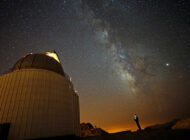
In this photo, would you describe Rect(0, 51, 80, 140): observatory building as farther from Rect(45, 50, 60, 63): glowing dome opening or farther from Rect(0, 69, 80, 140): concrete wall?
Rect(45, 50, 60, 63): glowing dome opening

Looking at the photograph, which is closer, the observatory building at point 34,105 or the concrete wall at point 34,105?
the observatory building at point 34,105

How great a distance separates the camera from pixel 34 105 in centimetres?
896

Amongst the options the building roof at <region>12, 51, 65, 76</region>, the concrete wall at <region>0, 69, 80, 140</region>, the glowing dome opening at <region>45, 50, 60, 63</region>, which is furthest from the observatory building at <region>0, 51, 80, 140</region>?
the glowing dome opening at <region>45, 50, 60, 63</region>

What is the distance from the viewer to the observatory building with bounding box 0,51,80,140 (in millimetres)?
8188

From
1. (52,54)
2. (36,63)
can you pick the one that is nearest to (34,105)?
(36,63)

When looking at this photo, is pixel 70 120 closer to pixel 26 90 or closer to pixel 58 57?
pixel 26 90

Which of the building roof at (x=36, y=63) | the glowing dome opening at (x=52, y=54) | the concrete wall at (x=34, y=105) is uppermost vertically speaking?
the glowing dome opening at (x=52, y=54)

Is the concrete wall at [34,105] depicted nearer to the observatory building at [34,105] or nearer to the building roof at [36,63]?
the observatory building at [34,105]

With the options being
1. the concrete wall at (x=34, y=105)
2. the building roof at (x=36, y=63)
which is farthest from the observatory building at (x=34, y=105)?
the building roof at (x=36, y=63)

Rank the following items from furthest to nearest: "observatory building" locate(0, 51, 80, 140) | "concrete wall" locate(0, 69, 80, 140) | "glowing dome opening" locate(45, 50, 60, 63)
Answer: "glowing dome opening" locate(45, 50, 60, 63) < "concrete wall" locate(0, 69, 80, 140) < "observatory building" locate(0, 51, 80, 140)

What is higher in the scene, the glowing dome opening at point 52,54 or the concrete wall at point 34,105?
the glowing dome opening at point 52,54

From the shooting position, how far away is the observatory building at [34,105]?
819cm

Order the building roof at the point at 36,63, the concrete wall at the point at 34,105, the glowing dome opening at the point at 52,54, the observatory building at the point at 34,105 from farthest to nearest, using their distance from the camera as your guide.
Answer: the glowing dome opening at the point at 52,54 → the building roof at the point at 36,63 → the concrete wall at the point at 34,105 → the observatory building at the point at 34,105

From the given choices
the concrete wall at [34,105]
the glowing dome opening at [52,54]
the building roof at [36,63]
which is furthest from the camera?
the glowing dome opening at [52,54]
